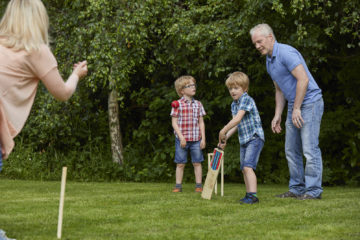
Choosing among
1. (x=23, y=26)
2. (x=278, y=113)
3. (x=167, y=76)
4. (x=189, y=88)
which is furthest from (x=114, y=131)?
(x=23, y=26)

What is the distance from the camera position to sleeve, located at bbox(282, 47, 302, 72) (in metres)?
5.82

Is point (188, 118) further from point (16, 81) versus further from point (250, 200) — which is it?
point (16, 81)

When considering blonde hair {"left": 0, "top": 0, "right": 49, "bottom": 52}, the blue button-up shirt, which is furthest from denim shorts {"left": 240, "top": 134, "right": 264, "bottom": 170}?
blonde hair {"left": 0, "top": 0, "right": 49, "bottom": 52}

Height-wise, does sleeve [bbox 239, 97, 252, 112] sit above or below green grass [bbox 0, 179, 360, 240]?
above

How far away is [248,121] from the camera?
19.2 feet

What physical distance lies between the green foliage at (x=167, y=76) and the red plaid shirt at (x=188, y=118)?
1296mm

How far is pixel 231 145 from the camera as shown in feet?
32.0

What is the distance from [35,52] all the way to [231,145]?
673 centimetres

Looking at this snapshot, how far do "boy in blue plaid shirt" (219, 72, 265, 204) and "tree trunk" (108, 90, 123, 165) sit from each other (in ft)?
16.0

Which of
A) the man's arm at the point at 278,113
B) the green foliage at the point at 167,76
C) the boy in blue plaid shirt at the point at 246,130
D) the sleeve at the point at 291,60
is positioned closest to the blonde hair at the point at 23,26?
the boy in blue plaid shirt at the point at 246,130

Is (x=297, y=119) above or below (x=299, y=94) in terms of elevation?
below

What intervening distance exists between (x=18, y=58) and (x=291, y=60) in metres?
3.35

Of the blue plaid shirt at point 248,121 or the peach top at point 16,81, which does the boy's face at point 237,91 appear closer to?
the blue plaid shirt at point 248,121

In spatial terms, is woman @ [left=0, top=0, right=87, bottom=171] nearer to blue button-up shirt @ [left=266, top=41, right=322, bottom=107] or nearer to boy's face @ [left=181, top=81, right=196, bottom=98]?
blue button-up shirt @ [left=266, top=41, right=322, bottom=107]
